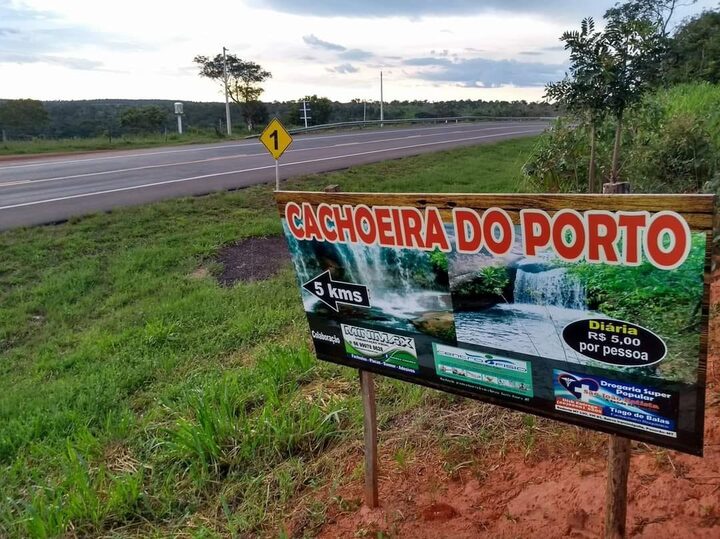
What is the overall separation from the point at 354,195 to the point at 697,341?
1.25m

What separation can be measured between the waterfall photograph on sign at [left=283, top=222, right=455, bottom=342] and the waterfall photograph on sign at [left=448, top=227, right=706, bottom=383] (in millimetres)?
65

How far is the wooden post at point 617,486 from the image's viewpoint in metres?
2.02

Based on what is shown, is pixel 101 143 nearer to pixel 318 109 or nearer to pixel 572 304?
pixel 318 109

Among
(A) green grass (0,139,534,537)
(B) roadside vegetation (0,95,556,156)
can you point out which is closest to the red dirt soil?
(A) green grass (0,139,534,537)

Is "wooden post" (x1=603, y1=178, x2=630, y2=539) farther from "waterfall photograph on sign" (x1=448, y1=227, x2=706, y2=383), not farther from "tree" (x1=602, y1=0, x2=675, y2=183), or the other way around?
"tree" (x1=602, y1=0, x2=675, y2=183)

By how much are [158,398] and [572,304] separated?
351 centimetres

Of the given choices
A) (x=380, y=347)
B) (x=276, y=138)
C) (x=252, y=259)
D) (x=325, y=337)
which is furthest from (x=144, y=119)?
(x=380, y=347)

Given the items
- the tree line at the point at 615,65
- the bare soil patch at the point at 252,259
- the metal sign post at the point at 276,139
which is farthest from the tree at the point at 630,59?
the metal sign post at the point at 276,139

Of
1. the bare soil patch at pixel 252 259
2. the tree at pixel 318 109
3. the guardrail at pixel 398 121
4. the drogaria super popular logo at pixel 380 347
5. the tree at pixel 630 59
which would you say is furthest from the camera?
the tree at pixel 318 109

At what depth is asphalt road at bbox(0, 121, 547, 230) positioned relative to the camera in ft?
39.1

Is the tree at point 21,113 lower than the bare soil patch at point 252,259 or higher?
higher

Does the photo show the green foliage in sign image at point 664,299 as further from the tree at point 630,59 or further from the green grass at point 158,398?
the tree at point 630,59

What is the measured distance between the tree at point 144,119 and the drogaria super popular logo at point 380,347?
36.6m

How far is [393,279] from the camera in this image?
2.31 meters
